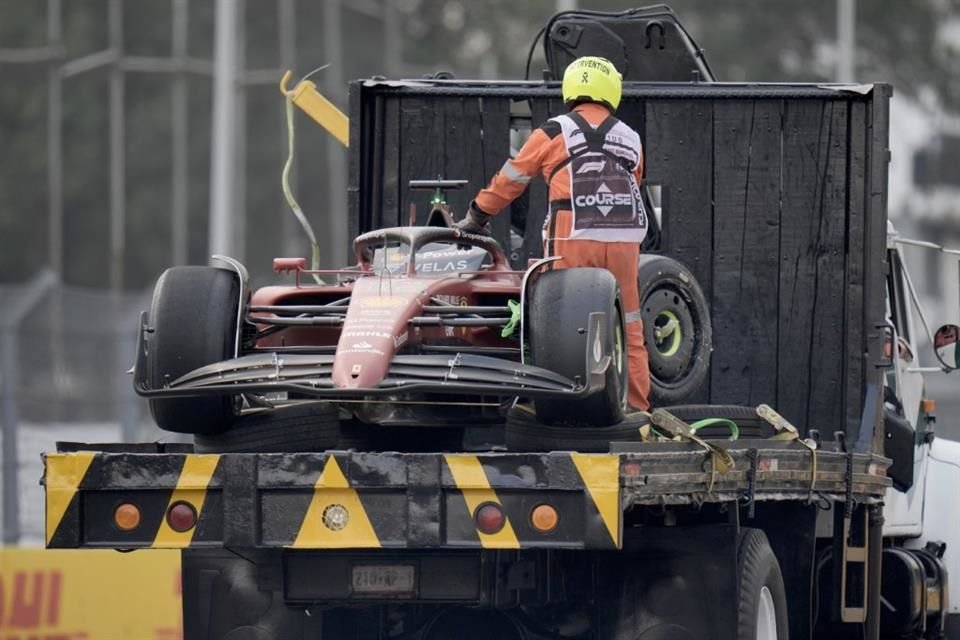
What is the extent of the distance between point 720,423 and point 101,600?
444 centimetres

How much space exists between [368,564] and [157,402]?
A: 1.22 m

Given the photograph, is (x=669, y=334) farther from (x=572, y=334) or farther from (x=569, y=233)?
(x=572, y=334)

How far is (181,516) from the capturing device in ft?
30.1

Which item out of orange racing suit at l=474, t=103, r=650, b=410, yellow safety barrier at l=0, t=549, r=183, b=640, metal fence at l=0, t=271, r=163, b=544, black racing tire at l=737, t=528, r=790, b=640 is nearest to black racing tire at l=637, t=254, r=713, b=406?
orange racing suit at l=474, t=103, r=650, b=410

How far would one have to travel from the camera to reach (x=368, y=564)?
932 cm

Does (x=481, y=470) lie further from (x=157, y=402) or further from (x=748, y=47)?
(x=748, y=47)

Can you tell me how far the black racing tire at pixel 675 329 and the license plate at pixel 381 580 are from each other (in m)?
2.05

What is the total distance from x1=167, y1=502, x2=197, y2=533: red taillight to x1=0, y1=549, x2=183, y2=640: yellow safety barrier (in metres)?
4.08

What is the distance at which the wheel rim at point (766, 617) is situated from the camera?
32.5 ft

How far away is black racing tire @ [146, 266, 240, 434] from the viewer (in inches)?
380

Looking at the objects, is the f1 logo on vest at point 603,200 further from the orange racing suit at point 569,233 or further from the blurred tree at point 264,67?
the blurred tree at point 264,67

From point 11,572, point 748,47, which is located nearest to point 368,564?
point 11,572

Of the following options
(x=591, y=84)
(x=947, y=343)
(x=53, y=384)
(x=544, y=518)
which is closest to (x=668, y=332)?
(x=591, y=84)

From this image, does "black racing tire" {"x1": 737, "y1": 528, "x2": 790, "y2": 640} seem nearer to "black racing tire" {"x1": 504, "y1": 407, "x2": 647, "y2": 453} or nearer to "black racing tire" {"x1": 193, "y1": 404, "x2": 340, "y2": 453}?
"black racing tire" {"x1": 504, "y1": 407, "x2": 647, "y2": 453}
